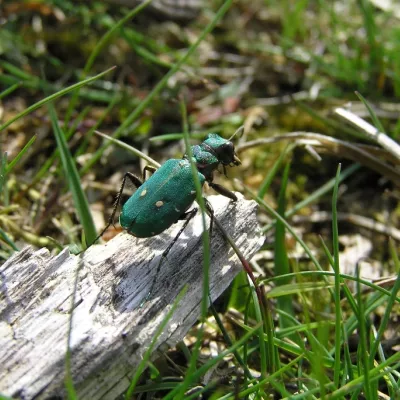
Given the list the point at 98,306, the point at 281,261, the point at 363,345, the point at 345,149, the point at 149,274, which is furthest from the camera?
the point at 345,149

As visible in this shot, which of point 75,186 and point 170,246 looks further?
point 75,186

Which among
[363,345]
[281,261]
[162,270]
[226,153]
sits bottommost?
[281,261]

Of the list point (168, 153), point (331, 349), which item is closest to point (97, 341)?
point (331, 349)

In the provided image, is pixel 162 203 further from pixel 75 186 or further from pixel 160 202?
pixel 75 186

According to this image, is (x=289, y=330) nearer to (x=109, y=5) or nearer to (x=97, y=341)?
(x=97, y=341)

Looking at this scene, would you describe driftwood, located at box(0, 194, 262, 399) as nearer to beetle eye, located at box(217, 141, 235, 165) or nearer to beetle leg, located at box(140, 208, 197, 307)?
beetle leg, located at box(140, 208, 197, 307)

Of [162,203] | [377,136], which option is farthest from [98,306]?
[377,136]
